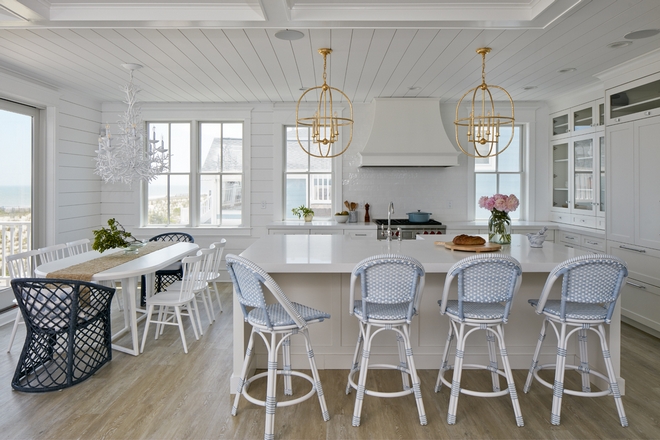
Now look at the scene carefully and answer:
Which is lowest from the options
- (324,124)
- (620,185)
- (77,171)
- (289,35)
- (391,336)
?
(391,336)

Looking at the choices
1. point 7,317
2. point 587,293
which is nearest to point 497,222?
point 587,293

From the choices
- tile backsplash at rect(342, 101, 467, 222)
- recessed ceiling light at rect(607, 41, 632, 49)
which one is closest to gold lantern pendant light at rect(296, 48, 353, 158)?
tile backsplash at rect(342, 101, 467, 222)

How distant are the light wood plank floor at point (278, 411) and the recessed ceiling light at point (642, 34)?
2.55 metres

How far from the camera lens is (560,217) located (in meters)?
6.27

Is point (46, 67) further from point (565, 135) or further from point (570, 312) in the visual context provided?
point (565, 135)

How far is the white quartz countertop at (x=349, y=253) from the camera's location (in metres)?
2.86

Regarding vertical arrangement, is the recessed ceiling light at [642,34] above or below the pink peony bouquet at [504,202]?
above

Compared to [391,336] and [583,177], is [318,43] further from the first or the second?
[583,177]

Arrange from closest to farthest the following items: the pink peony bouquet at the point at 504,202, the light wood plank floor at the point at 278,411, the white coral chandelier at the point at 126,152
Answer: the light wood plank floor at the point at 278,411 < the pink peony bouquet at the point at 504,202 < the white coral chandelier at the point at 126,152

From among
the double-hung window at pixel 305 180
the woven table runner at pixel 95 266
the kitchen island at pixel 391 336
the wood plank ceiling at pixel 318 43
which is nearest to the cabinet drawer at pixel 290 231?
the double-hung window at pixel 305 180

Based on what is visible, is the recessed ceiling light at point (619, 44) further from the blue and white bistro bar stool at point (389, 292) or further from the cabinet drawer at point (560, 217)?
the blue and white bistro bar stool at point (389, 292)

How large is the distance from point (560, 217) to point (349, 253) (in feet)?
13.9

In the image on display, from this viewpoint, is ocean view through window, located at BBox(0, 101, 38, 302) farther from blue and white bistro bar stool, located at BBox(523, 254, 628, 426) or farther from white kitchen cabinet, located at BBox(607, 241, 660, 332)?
white kitchen cabinet, located at BBox(607, 241, 660, 332)

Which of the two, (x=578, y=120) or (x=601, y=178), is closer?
(x=601, y=178)
